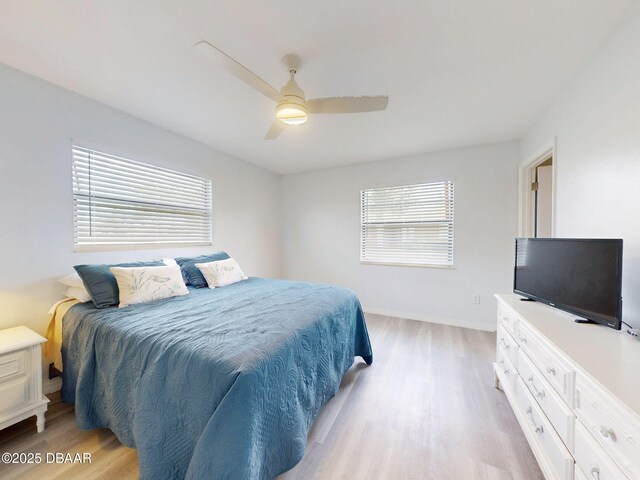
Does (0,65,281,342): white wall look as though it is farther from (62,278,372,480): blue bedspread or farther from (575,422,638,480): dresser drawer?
(575,422,638,480): dresser drawer

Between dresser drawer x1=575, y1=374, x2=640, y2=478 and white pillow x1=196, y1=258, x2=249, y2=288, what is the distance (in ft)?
8.77

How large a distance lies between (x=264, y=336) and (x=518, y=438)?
170 centimetres

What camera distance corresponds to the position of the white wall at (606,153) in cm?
135

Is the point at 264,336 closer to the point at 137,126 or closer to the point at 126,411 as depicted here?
the point at 126,411

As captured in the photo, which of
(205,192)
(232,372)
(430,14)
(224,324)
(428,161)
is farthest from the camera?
(428,161)

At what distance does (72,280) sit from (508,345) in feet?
10.8

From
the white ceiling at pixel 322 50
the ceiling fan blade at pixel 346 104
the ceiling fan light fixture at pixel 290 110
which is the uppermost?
the white ceiling at pixel 322 50

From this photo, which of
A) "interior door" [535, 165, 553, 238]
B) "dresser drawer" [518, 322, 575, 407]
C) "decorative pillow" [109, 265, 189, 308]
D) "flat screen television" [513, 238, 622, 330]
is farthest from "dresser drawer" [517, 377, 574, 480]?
"decorative pillow" [109, 265, 189, 308]

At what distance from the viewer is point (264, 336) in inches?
55.7

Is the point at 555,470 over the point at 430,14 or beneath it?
beneath

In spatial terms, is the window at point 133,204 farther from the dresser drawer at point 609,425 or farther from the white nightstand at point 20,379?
the dresser drawer at point 609,425

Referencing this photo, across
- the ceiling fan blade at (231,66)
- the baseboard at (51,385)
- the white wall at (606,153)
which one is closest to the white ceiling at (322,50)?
the white wall at (606,153)

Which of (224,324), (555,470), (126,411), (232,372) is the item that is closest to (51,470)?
(126,411)

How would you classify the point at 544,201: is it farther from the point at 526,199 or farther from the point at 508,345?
the point at 508,345
